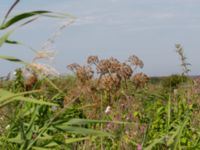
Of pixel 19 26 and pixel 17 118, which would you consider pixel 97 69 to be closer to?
pixel 17 118

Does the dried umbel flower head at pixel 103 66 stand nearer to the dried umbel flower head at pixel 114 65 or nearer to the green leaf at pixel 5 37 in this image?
the dried umbel flower head at pixel 114 65

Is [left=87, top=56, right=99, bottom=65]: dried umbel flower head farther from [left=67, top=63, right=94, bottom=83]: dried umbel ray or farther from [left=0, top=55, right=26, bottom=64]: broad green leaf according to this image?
[left=0, top=55, right=26, bottom=64]: broad green leaf

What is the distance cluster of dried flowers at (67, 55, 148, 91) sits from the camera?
641 cm

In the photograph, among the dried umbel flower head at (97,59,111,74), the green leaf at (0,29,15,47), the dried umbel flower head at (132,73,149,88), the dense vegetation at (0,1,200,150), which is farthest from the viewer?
the dried umbel flower head at (132,73,149,88)

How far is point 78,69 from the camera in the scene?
6.91 m

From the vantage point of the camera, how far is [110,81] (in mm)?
6508

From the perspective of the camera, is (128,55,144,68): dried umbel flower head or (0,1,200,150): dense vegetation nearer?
(0,1,200,150): dense vegetation

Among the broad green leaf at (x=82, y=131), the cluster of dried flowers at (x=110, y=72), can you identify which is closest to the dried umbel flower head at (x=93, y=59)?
the cluster of dried flowers at (x=110, y=72)

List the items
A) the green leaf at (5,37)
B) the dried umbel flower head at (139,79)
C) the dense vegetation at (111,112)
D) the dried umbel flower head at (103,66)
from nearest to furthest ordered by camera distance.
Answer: the green leaf at (5,37), the dense vegetation at (111,112), the dried umbel flower head at (103,66), the dried umbel flower head at (139,79)

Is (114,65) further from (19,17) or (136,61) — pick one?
(19,17)

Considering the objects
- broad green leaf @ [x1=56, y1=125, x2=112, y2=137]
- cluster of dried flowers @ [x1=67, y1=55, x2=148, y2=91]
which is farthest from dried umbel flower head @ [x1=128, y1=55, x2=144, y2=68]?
broad green leaf @ [x1=56, y1=125, x2=112, y2=137]

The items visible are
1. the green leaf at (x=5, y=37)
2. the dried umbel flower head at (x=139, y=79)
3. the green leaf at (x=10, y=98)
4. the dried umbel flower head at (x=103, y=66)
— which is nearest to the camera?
the green leaf at (x=10, y=98)

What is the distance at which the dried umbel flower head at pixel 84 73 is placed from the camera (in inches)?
264

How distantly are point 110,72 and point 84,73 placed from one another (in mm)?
406
